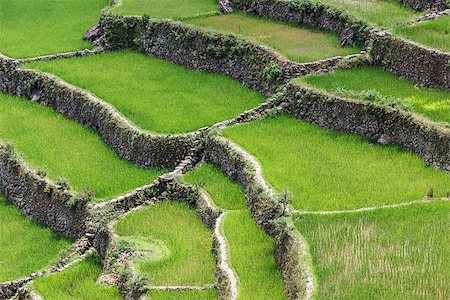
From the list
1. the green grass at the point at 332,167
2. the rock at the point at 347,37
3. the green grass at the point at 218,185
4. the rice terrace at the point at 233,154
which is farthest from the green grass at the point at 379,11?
the green grass at the point at 218,185

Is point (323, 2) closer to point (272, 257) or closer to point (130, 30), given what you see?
point (130, 30)

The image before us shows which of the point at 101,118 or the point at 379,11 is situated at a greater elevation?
the point at 379,11

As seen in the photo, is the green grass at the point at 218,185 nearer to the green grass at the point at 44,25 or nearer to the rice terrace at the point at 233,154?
the rice terrace at the point at 233,154

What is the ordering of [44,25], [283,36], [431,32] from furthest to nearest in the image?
[44,25] < [283,36] < [431,32]

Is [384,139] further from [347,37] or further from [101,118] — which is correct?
[101,118]

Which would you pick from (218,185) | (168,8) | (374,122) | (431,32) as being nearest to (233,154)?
(218,185)

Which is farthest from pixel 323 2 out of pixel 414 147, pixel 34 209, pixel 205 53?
pixel 34 209

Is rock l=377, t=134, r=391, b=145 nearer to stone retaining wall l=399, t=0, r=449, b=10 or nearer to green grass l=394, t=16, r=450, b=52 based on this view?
green grass l=394, t=16, r=450, b=52

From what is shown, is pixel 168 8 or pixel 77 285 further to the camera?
pixel 168 8
